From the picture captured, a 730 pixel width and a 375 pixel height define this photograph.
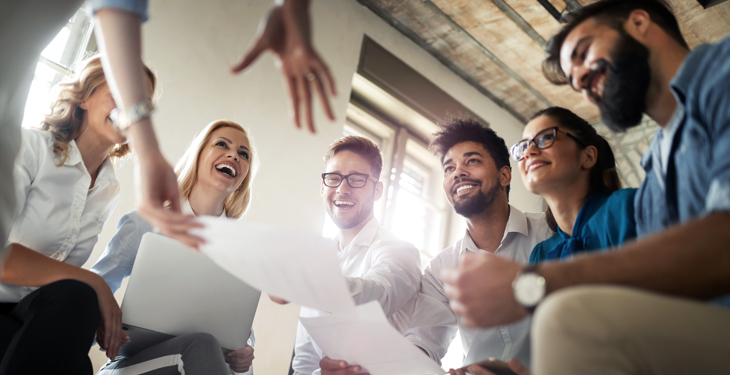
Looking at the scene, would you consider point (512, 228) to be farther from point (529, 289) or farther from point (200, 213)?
point (529, 289)

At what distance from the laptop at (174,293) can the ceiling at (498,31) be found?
123 inches

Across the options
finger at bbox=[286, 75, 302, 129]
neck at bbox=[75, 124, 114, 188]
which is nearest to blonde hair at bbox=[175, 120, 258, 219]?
neck at bbox=[75, 124, 114, 188]

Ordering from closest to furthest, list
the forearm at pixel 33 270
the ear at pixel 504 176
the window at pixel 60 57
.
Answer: the forearm at pixel 33 270, the ear at pixel 504 176, the window at pixel 60 57

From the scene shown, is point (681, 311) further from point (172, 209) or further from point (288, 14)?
point (172, 209)

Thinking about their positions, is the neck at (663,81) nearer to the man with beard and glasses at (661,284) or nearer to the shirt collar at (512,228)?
the man with beard and glasses at (661,284)

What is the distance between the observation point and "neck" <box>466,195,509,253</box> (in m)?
2.07

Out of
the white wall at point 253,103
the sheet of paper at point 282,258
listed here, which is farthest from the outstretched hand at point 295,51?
the white wall at point 253,103

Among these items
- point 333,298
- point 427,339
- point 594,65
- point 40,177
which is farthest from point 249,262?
point 427,339

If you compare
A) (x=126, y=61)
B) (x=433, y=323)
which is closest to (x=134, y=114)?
(x=126, y=61)

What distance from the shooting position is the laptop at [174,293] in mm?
1232

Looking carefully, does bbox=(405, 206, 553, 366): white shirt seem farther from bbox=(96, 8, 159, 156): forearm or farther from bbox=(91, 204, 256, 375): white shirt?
bbox=(96, 8, 159, 156): forearm

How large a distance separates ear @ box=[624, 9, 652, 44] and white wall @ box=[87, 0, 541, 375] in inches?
89.8

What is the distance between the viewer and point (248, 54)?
0.60 meters

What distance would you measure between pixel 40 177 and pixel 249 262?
38.1 inches
